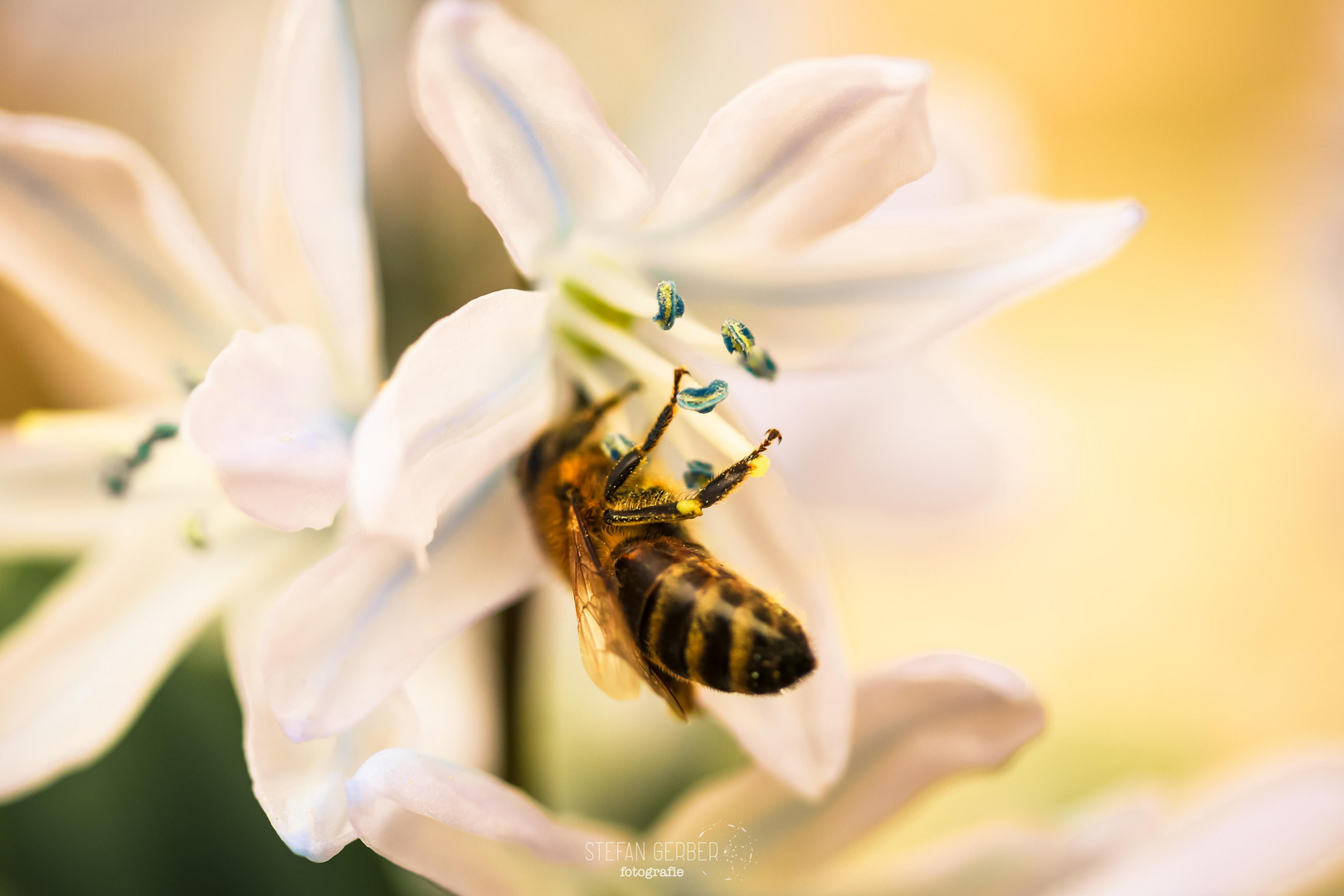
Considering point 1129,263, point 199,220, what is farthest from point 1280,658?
point 199,220

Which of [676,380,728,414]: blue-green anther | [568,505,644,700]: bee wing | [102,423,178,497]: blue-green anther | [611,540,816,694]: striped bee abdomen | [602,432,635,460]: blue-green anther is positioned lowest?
[102,423,178,497]: blue-green anther

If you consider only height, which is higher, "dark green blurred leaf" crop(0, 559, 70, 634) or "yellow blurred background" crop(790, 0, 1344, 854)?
"yellow blurred background" crop(790, 0, 1344, 854)

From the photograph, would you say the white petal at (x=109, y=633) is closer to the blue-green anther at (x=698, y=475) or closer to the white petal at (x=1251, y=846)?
the blue-green anther at (x=698, y=475)

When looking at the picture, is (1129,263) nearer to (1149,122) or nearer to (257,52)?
(1149,122)

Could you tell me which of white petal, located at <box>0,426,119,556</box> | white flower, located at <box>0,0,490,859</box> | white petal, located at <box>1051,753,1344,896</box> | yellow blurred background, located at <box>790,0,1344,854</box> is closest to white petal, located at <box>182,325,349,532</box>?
white flower, located at <box>0,0,490,859</box>

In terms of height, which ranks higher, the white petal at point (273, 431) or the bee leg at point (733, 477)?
the bee leg at point (733, 477)

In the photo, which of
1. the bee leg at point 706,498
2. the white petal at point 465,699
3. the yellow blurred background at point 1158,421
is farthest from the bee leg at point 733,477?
the yellow blurred background at point 1158,421

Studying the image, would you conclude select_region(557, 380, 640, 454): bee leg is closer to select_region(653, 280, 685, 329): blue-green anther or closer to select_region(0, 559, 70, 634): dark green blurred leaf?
select_region(653, 280, 685, 329): blue-green anther
